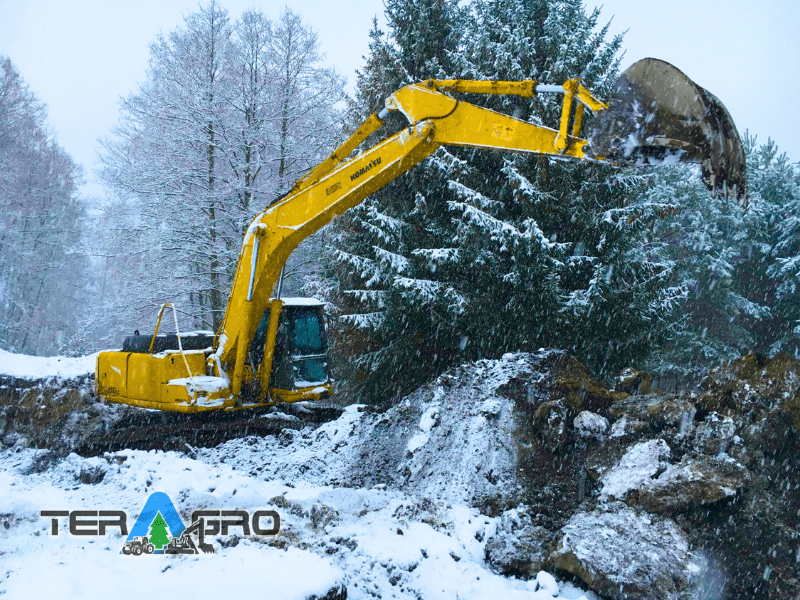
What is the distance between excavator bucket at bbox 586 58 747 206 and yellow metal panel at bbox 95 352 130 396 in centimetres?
693

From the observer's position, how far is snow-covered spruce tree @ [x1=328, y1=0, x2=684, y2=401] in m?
10.0

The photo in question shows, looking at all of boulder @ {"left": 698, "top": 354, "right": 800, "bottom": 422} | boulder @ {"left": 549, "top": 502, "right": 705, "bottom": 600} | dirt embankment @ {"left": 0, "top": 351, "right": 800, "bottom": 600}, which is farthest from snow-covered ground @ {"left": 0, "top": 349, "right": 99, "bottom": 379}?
boulder @ {"left": 698, "top": 354, "right": 800, "bottom": 422}

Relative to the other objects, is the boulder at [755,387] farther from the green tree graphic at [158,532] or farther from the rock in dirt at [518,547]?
the green tree graphic at [158,532]

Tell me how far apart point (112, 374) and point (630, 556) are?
23.6 ft

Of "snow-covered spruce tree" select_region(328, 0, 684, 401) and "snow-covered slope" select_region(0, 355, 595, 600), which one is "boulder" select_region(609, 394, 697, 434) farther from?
"snow-covered spruce tree" select_region(328, 0, 684, 401)

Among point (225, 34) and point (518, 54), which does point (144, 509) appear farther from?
point (225, 34)

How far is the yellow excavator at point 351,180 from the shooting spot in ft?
13.8

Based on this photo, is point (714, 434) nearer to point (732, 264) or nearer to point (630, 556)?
point (630, 556)

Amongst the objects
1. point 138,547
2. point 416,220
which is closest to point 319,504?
point 138,547

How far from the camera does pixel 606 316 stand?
10078mm

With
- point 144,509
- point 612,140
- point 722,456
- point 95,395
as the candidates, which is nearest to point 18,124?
point 95,395

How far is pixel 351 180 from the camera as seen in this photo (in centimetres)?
→ 665

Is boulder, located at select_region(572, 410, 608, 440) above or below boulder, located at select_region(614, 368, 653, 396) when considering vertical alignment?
below

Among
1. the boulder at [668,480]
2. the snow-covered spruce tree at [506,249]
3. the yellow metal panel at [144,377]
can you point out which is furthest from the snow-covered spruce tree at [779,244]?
the yellow metal panel at [144,377]
